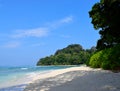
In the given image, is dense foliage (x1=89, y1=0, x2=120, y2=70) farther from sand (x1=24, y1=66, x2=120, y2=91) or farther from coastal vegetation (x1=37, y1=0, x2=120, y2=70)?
sand (x1=24, y1=66, x2=120, y2=91)

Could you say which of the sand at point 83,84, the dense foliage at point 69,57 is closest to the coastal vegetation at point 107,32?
the sand at point 83,84

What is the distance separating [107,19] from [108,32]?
3864mm

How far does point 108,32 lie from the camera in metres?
29.7

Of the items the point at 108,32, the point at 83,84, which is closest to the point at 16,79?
the point at 108,32

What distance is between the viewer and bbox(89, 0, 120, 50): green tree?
25.0m

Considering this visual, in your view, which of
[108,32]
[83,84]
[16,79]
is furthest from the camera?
[108,32]

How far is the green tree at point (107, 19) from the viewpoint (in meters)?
25.0

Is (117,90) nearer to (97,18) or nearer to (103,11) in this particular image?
(103,11)

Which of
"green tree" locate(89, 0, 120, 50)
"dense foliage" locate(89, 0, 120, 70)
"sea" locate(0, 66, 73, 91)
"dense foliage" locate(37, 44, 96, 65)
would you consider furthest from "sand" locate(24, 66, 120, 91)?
"dense foliage" locate(37, 44, 96, 65)

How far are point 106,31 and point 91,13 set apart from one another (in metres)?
3.45

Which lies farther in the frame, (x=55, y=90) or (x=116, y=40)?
(x=116, y=40)

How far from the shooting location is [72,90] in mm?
11625

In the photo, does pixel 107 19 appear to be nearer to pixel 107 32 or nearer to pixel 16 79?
pixel 107 32

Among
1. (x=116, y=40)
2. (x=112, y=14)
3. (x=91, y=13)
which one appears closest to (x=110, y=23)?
(x=112, y=14)
